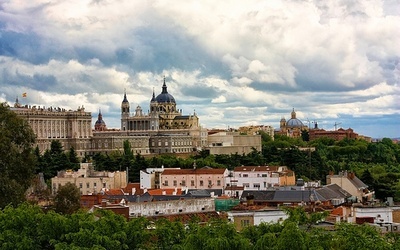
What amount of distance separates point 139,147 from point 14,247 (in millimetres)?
136000

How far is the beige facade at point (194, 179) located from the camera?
84.0 m

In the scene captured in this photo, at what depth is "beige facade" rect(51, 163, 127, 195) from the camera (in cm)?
8188

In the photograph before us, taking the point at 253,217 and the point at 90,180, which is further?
the point at 90,180

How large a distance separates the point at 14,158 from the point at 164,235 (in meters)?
15.4

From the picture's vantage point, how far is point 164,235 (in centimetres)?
3164

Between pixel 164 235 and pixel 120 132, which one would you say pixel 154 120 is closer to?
pixel 120 132

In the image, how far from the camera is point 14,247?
31.0m

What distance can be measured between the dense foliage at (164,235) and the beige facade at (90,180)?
4775cm

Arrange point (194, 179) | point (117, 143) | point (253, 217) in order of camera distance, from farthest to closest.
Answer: point (117, 143) < point (194, 179) < point (253, 217)

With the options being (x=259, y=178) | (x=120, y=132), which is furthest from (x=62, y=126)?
(x=259, y=178)

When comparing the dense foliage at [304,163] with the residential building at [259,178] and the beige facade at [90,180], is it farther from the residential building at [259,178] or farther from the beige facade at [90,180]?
the beige facade at [90,180]

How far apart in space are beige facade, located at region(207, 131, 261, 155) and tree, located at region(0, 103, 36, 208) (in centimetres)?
10728

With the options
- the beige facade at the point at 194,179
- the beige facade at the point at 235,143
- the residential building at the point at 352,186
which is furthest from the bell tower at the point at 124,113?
the residential building at the point at 352,186

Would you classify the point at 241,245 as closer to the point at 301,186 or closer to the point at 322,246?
the point at 322,246
